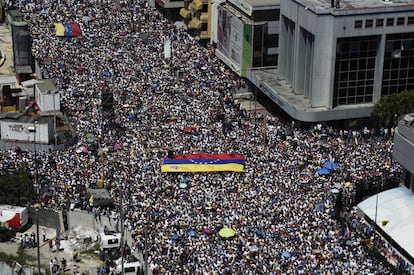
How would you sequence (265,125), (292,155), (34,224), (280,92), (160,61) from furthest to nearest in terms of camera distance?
(160,61) → (280,92) → (265,125) → (292,155) → (34,224)

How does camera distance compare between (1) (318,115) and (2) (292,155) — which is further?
(1) (318,115)

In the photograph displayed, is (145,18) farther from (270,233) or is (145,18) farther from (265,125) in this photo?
(270,233)

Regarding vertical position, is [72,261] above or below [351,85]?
below

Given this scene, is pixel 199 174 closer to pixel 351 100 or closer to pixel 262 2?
pixel 351 100

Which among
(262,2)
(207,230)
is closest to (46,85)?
(262,2)

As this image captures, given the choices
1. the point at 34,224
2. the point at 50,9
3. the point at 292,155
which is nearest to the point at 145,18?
the point at 50,9

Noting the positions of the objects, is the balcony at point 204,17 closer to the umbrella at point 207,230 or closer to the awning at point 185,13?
the awning at point 185,13

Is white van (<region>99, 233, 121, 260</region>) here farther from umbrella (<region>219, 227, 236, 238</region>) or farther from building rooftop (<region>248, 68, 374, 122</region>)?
building rooftop (<region>248, 68, 374, 122</region>)

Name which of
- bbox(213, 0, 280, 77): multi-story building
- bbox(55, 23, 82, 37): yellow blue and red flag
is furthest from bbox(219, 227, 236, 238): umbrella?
bbox(55, 23, 82, 37): yellow blue and red flag
